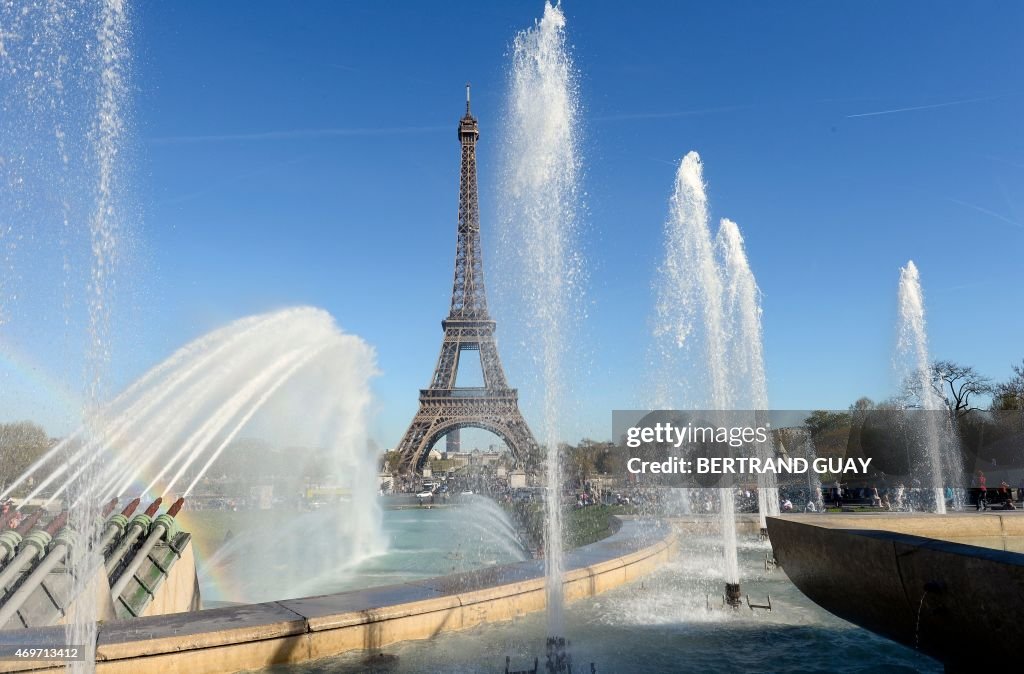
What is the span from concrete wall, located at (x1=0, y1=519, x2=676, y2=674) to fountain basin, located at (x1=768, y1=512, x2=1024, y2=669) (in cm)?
292

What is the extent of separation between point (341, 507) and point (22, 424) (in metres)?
42.9

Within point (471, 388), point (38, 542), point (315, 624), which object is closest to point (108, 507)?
point (38, 542)

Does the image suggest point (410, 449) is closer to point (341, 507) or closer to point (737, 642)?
point (341, 507)

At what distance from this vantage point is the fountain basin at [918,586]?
4.66 meters

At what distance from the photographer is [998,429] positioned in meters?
43.4

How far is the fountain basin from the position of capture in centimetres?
466

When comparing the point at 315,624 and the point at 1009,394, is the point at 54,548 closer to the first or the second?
the point at 315,624

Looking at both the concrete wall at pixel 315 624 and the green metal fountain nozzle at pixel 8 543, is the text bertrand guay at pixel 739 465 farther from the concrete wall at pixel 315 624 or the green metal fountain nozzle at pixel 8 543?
the green metal fountain nozzle at pixel 8 543

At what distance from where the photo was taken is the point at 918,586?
5.49 m

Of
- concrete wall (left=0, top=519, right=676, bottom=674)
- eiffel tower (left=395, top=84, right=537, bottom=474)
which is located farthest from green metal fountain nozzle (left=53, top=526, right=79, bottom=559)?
eiffel tower (left=395, top=84, right=537, bottom=474)

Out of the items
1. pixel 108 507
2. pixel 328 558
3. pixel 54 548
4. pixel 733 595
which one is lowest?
pixel 328 558

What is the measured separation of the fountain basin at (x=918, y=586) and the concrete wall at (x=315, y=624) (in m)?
2.92

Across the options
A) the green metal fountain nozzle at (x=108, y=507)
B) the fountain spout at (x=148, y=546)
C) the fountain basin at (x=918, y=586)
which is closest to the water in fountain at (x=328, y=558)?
the green metal fountain nozzle at (x=108, y=507)

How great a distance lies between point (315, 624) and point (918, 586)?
500 centimetres
